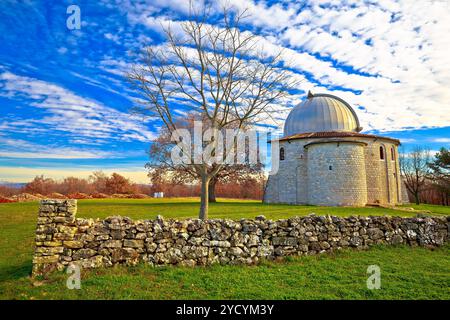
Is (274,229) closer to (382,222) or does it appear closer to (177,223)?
(177,223)

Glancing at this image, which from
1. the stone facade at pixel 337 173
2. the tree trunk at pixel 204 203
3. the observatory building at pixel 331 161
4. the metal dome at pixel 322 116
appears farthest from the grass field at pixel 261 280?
the metal dome at pixel 322 116

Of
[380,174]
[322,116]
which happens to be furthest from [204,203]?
[380,174]

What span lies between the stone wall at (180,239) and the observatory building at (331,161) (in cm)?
1897

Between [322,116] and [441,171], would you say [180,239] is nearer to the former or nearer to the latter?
[322,116]

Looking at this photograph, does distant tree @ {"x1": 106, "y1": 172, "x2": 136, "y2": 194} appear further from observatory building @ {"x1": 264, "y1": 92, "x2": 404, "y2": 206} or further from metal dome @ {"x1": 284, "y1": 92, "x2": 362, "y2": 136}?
metal dome @ {"x1": 284, "y1": 92, "x2": 362, "y2": 136}

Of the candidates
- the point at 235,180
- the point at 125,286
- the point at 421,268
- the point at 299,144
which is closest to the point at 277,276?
the point at 125,286

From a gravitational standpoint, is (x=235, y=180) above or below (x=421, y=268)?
above

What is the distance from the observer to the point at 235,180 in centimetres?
3203

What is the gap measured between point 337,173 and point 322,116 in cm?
838

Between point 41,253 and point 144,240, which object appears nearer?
point 41,253

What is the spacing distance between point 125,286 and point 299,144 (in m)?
28.7

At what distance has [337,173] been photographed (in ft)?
93.8

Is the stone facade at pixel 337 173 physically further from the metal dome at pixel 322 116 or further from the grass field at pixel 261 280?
the grass field at pixel 261 280

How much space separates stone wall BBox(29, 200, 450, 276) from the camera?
24.9 feet
